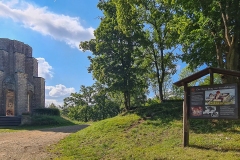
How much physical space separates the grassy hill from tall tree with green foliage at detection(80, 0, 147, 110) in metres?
3.71

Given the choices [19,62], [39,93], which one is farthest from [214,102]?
[39,93]

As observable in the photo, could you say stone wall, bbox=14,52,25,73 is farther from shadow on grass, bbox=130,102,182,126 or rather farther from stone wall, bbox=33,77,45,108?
shadow on grass, bbox=130,102,182,126

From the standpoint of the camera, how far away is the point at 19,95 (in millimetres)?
23859

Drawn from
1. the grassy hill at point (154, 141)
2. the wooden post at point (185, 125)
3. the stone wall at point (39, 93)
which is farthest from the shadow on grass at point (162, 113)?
the stone wall at point (39, 93)

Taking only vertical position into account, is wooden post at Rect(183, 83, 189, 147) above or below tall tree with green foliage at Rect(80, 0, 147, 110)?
below

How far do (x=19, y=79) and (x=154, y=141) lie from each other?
19.6 m

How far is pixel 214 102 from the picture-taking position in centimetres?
683

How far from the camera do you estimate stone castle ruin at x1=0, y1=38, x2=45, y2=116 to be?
23442 millimetres

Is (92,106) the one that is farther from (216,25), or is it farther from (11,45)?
(216,25)

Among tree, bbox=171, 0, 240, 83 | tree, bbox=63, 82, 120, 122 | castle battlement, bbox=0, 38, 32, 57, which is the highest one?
castle battlement, bbox=0, 38, 32, 57

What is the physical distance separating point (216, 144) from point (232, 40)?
457 centimetres

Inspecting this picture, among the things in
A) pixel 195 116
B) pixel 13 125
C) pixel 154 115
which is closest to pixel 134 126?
pixel 154 115

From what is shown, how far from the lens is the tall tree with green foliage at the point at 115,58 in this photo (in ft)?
48.3

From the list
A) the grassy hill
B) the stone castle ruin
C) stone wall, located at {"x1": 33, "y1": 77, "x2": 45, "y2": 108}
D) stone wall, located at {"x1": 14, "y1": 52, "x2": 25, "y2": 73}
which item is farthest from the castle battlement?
the grassy hill
